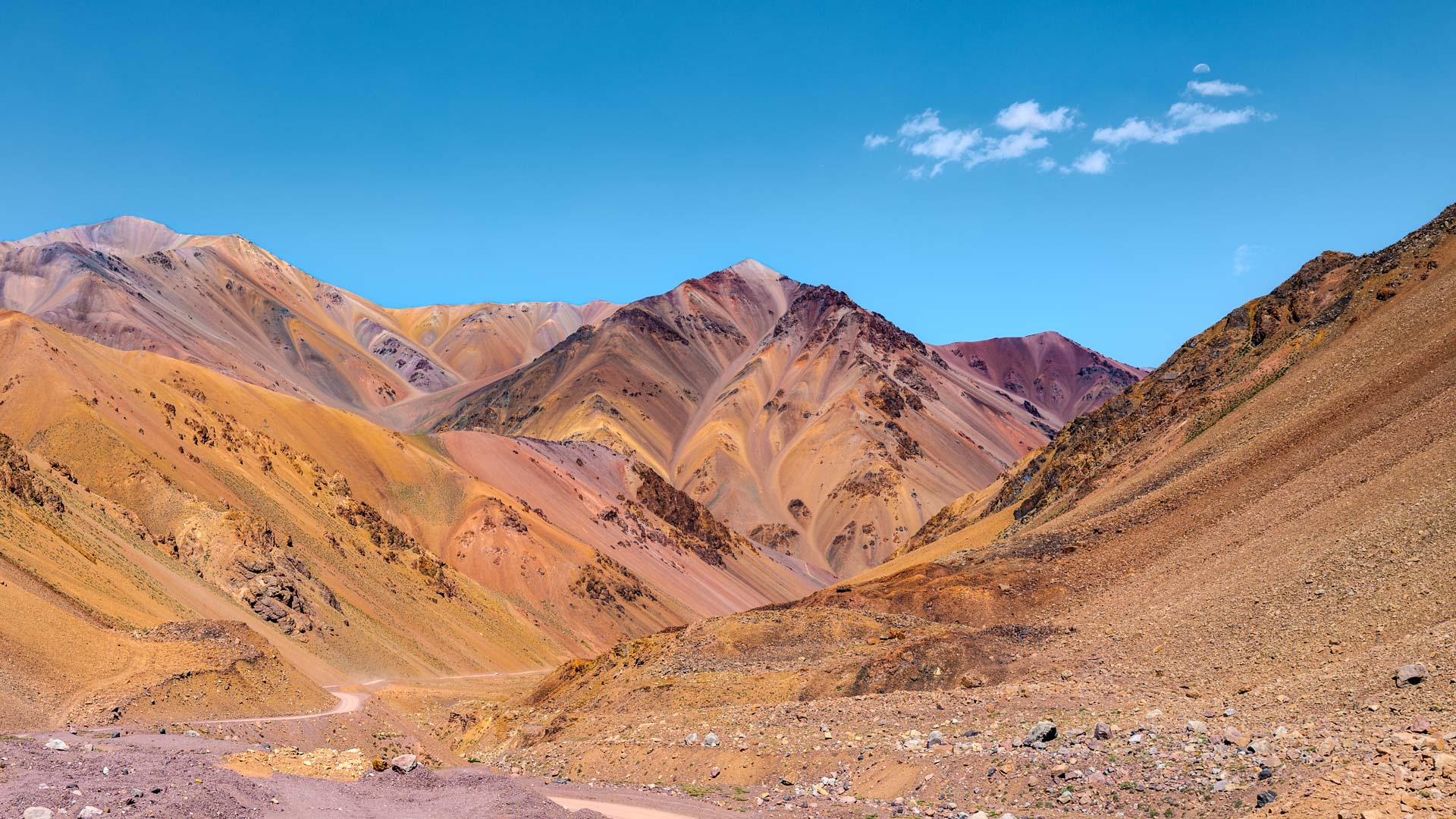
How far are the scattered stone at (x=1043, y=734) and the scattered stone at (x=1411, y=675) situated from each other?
6.26 m

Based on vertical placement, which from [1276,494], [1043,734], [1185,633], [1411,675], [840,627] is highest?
[1276,494]

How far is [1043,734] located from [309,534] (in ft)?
202

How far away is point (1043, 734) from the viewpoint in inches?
848

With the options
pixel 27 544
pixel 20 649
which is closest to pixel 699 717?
pixel 20 649

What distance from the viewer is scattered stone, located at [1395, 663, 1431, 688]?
1895cm

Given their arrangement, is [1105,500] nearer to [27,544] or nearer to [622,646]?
[622,646]

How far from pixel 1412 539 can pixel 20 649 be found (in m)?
37.0

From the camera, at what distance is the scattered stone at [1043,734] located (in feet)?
70.6

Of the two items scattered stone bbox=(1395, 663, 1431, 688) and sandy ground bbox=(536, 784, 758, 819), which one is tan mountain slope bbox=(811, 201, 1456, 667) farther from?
sandy ground bbox=(536, 784, 758, 819)

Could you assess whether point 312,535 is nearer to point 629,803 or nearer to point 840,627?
point 840,627

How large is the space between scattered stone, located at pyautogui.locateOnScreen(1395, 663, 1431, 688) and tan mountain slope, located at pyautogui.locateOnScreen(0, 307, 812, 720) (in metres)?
33.8

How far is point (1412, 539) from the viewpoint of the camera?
86.9 ft

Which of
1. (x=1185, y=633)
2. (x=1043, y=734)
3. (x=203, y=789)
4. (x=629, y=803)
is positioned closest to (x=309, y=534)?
(x=629, y=803)

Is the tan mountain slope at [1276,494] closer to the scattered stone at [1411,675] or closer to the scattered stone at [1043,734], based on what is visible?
the scattered stone at [1411,675]
